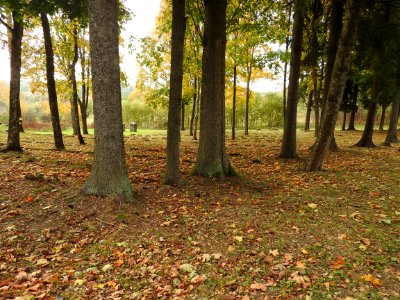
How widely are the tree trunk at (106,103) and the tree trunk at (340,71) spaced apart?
552 centimetres

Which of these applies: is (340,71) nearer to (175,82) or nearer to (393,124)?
(175,82)

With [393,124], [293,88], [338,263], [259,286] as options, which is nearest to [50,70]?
[293,88]

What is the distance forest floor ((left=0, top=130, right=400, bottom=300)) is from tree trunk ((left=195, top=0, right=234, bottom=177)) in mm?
509

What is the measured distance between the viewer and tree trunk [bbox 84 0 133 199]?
195 inches

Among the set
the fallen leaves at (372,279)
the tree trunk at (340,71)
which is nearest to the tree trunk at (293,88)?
the tree trunk at (340,71)

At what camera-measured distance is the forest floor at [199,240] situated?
348cm

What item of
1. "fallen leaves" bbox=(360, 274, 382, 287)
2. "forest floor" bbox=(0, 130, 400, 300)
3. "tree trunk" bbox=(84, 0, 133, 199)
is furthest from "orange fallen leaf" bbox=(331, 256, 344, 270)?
"tree trunk" bbox=(84, 0, 133, 199)

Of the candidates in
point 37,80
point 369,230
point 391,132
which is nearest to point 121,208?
point 369,230

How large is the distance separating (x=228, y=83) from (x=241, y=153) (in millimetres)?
8887

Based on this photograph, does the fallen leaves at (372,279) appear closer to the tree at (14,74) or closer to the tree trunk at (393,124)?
the tree at (14,74)

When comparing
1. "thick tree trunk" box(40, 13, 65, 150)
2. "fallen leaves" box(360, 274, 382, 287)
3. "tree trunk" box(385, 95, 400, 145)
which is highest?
"thick tree trunk" box(40, 13, 65, 150)

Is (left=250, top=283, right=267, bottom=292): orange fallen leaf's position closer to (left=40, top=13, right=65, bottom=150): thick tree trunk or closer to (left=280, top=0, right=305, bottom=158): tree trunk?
(left=280, top=0, right=305, bottom=158): tree trunk

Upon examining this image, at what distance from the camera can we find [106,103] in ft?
16.9

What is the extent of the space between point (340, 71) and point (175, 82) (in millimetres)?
4354
